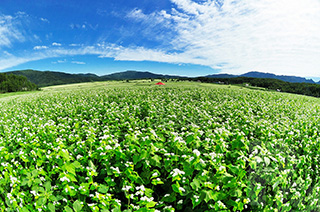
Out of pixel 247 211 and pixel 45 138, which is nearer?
pixel 247 211

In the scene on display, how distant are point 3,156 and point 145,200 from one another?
7.61 meters

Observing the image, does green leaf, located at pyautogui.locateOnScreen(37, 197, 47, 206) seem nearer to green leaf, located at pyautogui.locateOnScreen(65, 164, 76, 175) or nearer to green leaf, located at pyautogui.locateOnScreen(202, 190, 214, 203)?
green leaf, located at pyautogui.locateOnScreen(65, 164, 76, 175)

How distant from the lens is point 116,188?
524 cm

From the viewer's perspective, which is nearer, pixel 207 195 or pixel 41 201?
pixel 207 195

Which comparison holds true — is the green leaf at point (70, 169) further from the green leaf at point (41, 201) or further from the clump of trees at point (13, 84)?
the clump of trees at point (13, 84)

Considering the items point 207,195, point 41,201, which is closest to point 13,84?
point 41,201

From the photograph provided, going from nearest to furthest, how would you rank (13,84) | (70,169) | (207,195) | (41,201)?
(207,195), (41,201), (70,169), (13,84)

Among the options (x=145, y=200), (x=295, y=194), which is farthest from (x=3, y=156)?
(x=295, y=194)

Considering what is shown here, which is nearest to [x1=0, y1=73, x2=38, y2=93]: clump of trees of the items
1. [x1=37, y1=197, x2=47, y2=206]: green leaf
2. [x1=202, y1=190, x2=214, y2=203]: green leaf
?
[x1=37, y1=197, x2=47, y2=206]: green leaf

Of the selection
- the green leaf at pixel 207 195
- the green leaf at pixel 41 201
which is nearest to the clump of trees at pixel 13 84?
the green leaf at pixel 41 201

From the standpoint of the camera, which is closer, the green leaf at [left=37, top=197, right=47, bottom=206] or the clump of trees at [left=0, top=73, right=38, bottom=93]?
the green leaf at [left=37, top=197, right=47, bottom=206]

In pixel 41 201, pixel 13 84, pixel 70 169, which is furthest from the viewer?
pixel 13 84

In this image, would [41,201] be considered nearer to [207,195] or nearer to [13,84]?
[207,195]

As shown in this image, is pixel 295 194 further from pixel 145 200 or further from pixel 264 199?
pixel 145 200
